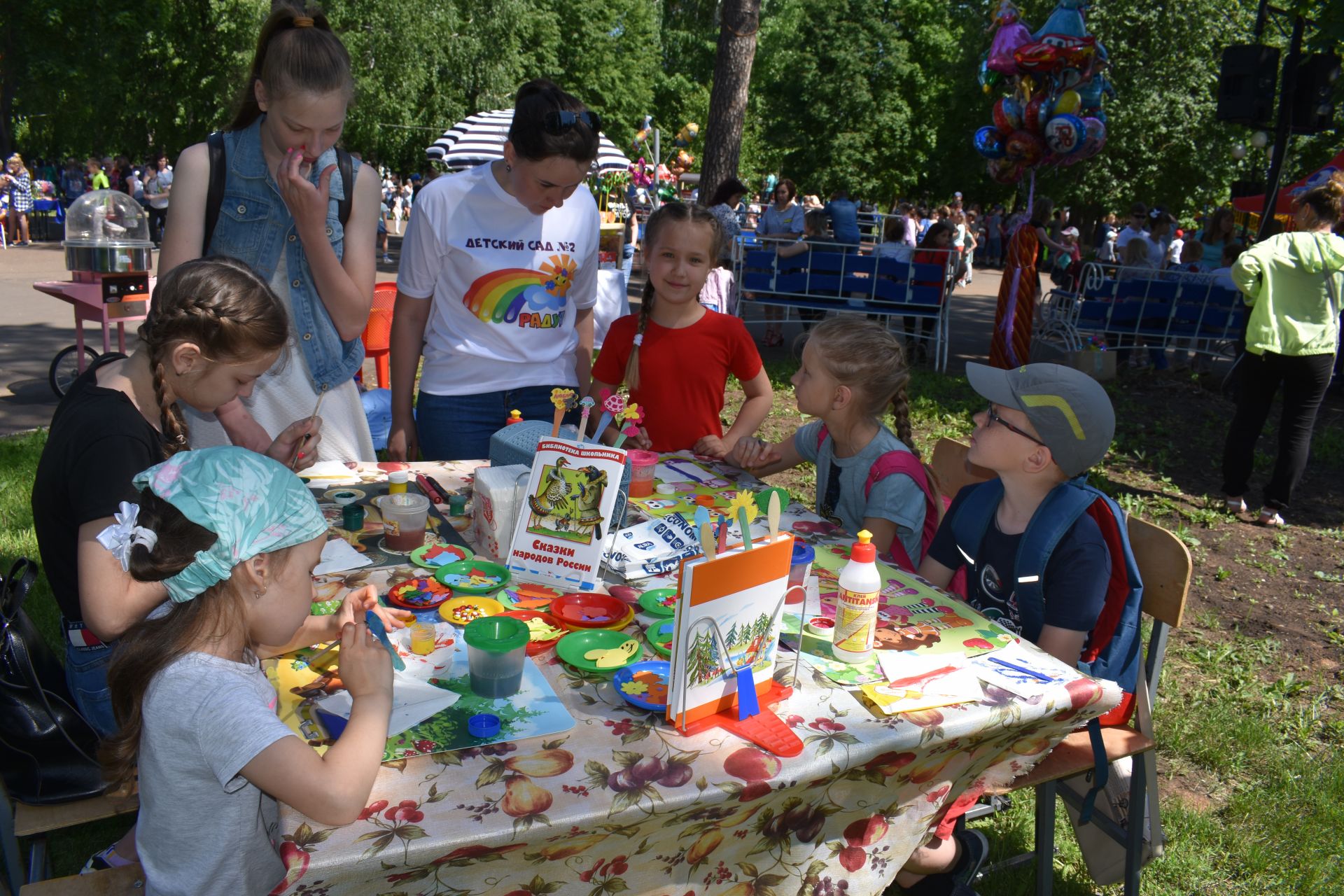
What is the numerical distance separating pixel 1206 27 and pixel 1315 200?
2463 centimetres

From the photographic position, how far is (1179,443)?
7.22m

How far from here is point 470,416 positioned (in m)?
2.89

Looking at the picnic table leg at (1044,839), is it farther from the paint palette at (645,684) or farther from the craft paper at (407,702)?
the craft paper at (407,702)

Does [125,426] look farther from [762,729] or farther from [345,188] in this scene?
[762,729]

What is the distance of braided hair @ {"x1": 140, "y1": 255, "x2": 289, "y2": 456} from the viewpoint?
6.05ft

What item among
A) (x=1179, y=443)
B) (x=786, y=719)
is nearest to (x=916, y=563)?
(x=786, y=719)

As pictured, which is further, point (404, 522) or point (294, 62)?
point (294, 62)

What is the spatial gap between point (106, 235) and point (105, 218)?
17 centimetres

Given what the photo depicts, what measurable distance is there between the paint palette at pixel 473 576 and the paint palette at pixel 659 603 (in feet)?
1.01

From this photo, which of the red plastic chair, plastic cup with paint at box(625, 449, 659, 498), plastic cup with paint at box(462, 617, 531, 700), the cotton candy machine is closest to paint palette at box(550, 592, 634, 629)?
plastic cup with paint at box(462, 617, 531, 700)

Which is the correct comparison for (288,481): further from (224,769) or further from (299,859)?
(299,859)

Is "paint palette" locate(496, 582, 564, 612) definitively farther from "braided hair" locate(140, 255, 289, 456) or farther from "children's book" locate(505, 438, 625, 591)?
"braided hair" locate(140, 255, 289, 456)

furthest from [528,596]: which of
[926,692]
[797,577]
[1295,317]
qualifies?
[1295,317]

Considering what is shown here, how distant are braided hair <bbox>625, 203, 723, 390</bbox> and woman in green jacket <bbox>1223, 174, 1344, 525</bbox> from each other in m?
3.93
